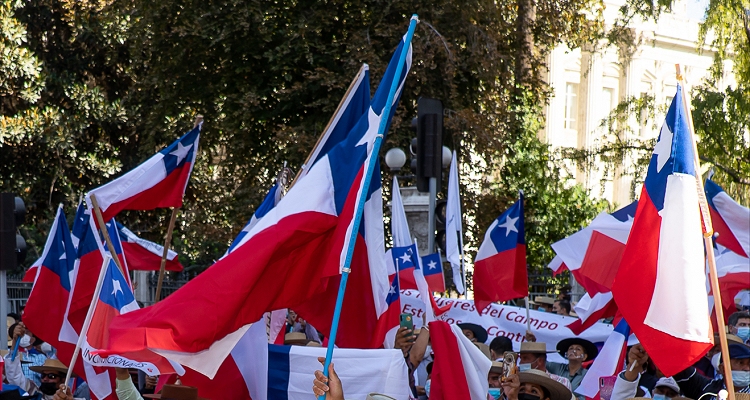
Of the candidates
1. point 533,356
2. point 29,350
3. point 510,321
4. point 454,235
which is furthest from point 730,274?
point 29,350

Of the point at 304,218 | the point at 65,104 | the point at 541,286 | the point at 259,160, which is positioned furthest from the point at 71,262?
the point at 65,104

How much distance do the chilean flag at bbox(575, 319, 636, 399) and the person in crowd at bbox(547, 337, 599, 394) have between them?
3.20ft

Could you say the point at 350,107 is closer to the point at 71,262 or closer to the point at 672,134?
the point at 672,134

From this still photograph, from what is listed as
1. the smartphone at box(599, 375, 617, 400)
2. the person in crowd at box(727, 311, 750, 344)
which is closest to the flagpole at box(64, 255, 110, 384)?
the smartphone at box(599, 375, 617, 400)

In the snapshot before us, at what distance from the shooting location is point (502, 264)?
11.6 m

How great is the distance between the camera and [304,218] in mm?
6160

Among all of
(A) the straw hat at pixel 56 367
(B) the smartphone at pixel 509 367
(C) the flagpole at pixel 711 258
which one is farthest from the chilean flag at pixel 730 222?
(A) the straw hat at pixel 56 367

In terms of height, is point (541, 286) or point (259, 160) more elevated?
point (259, 160)

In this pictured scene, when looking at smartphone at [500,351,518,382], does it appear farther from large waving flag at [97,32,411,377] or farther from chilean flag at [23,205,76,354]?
chilean flag at [23,205,76,354]

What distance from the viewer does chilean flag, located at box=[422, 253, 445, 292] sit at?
1216 centimetres

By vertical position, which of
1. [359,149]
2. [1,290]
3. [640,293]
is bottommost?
[1,290]

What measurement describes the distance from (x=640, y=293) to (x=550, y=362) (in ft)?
17.4

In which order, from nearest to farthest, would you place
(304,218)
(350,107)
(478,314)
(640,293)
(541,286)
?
(640,293) → (304,218) → (350,107) → (478,314) → (541,286)

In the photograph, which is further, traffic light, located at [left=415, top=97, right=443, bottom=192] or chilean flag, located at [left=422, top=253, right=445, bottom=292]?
chilean flag, located at [left=422, top=253, right=445, bottom=292]
